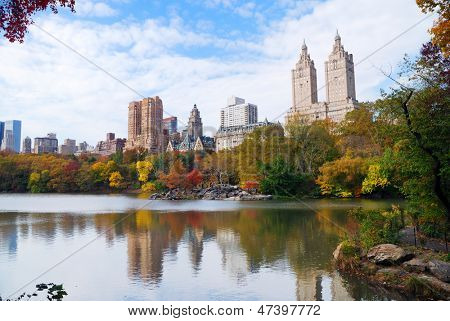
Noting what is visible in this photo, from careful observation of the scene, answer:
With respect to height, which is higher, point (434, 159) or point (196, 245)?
point (434, 159)

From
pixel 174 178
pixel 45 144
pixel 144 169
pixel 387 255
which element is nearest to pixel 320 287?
pixel 387 255

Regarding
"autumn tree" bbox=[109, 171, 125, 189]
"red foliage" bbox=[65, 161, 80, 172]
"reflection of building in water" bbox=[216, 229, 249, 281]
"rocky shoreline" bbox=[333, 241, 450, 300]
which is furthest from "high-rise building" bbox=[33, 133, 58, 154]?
"rocky shoreline" bbox=[333, 241, 450, 300]

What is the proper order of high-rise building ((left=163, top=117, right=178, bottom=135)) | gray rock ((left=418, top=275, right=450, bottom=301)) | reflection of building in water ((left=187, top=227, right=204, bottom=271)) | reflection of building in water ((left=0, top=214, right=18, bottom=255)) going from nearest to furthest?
1. gray rock ((left=418, top=275, right=450, bottom=301))
2. reflection of building in water ((left=187, top=227, right=204, bottom=271))
3. reflection of building in water ((left=0, top=214, right=18, bottom=255))
4. high-rise building ((left=163, top=117, right=178, bottom=135))

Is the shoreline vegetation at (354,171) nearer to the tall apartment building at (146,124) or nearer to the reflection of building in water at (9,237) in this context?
the reflection of building in water at (9,237)

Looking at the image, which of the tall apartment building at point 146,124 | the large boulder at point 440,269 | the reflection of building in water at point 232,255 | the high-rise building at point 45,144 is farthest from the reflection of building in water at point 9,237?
the tall apartment building at point 146,124

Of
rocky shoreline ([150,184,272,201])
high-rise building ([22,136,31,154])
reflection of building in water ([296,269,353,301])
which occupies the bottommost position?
reflection of building in water ([296,269,353,301])

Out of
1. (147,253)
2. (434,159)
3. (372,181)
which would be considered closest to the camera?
(434,159)

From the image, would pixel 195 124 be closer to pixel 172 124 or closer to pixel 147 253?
pixel 172 124

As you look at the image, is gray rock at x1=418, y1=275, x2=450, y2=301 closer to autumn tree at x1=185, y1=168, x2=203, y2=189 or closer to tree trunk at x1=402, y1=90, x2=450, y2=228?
tree trunk at x1=402, y1=90, x2=450, y2=228
